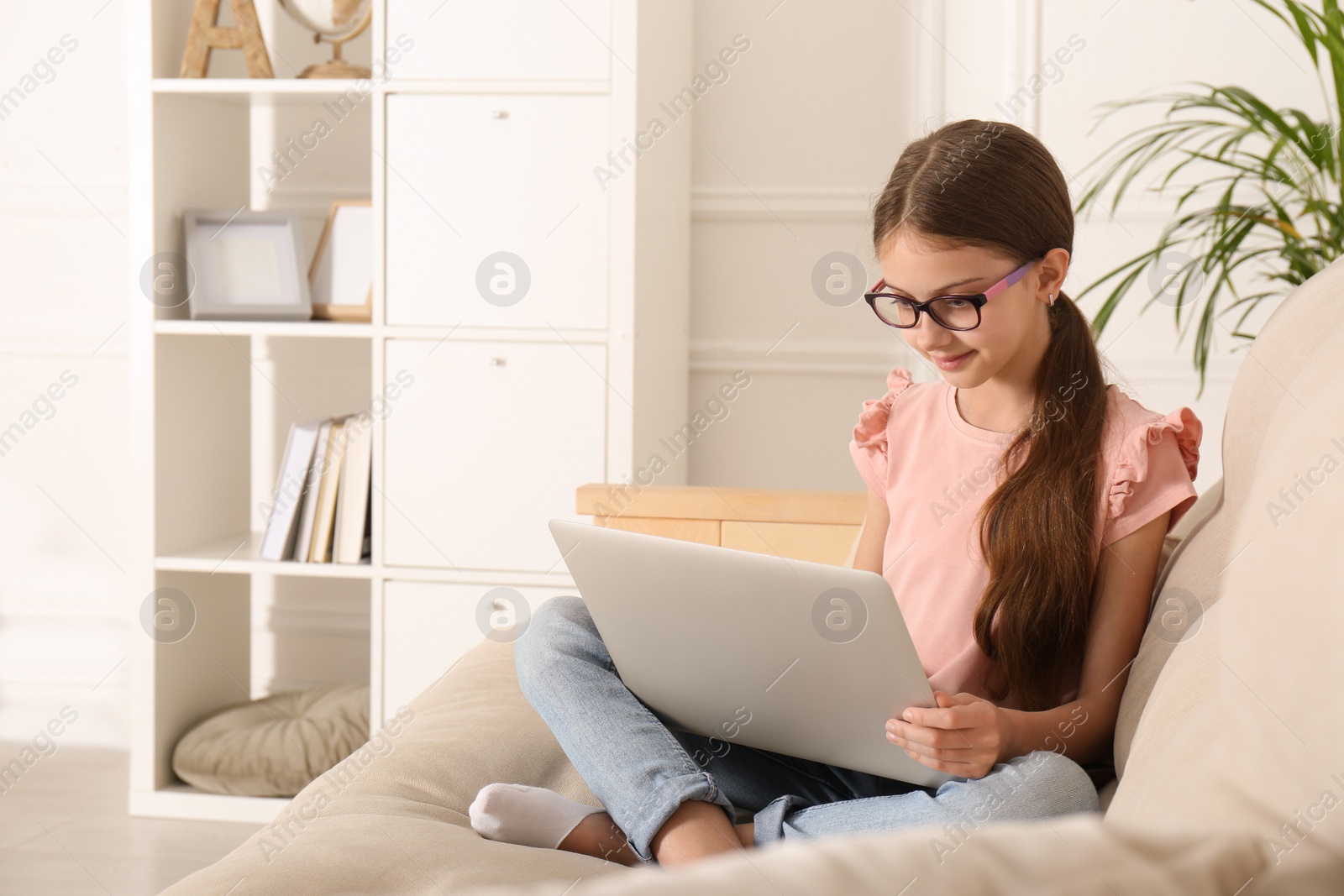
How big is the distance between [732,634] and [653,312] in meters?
1.25

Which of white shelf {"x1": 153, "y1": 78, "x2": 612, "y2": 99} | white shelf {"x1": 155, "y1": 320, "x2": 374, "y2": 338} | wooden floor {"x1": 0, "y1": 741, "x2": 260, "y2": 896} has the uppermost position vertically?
white shelf {"x1": 153, "y1": 78, "x2": 612, "y2": 99}

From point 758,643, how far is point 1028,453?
0.37 m

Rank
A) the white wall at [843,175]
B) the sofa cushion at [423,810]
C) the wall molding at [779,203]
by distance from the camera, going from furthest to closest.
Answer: the wall molding at [779,203] < the white wall at [843,175] < the sofa cushion at [423,810]

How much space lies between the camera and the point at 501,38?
1895 millimetres

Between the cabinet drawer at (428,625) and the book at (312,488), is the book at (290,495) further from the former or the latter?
the cabinet drawer at (428,625)

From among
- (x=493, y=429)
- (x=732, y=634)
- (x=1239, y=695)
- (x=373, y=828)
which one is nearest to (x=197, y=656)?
(x=493, y=429)

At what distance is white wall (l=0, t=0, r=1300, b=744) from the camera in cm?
219

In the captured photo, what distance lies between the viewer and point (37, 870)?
1.82 meters

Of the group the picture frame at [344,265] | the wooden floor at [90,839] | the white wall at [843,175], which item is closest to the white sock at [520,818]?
the wooden floor at [90,839]

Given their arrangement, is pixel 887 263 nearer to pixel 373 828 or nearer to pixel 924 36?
pixel 373 828

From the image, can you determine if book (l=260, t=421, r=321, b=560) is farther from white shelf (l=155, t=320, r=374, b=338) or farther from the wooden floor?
the wooden floor

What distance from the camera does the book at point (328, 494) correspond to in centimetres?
206

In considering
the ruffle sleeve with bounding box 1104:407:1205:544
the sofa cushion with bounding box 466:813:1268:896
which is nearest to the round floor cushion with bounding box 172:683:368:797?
the ruffle sleeve with bounding box 1104:407:1205:544

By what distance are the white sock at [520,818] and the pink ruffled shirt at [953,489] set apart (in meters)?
Result: 0.33
